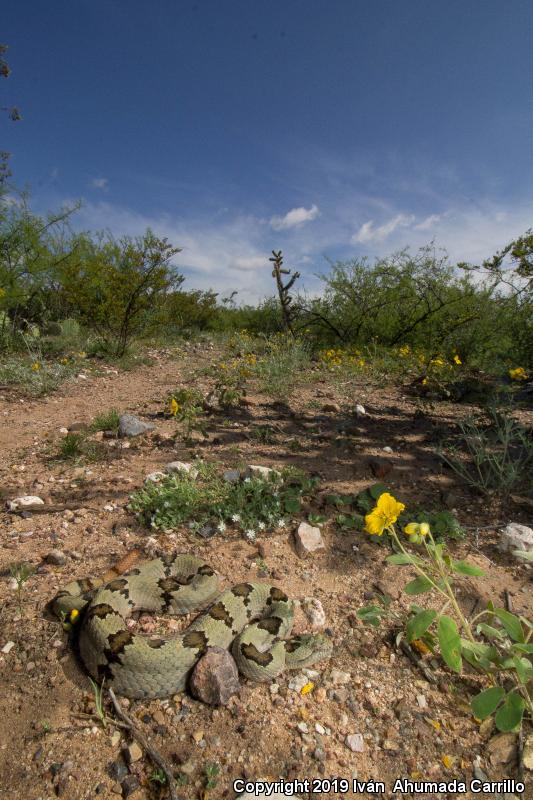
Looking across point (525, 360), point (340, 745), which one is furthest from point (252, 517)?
point (525, 360)

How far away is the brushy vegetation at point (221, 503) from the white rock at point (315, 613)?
0.78 meters

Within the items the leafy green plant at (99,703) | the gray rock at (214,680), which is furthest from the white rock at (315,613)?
the leafy green plant at (99,703)

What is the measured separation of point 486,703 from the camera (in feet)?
5.77

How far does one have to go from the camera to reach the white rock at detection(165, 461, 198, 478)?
166 inches

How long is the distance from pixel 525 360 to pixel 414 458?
422cm

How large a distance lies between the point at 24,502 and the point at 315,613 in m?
2.81

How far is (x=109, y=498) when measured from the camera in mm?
3891

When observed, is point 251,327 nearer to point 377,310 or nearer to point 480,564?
point 377,310

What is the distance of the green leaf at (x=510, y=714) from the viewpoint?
1702 mm

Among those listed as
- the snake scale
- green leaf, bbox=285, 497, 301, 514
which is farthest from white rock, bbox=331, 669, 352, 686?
green leaf, bbox=285, 497, 301, 514

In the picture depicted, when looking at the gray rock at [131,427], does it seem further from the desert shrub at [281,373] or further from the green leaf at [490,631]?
the green leaf at [490,631]

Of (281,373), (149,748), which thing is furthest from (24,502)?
(281,373)

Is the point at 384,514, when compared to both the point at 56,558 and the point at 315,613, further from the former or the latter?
the point at 56,558

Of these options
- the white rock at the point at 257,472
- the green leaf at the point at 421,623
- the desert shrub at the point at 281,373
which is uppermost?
the desert shrub at the point at 281,373
